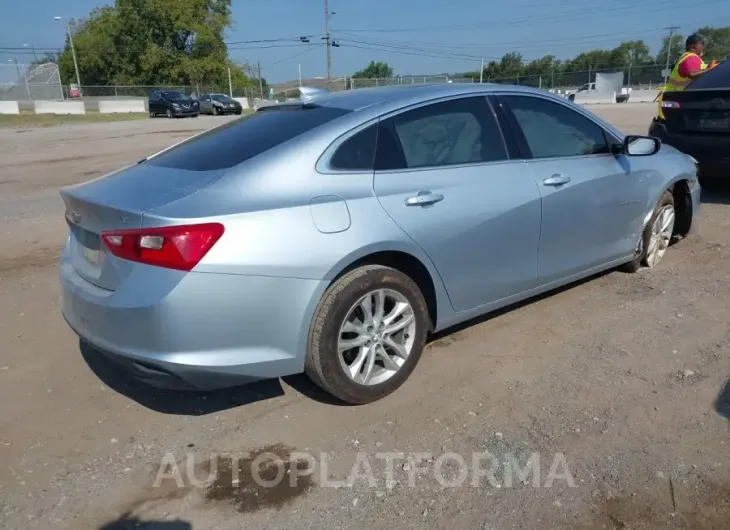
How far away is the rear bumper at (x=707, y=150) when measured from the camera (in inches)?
265

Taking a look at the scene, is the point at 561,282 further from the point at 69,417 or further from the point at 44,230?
the point at 44,230

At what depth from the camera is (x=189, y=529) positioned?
2414 millimetres

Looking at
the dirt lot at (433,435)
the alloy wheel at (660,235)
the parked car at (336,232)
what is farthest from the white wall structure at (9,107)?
the alloy wheel at (660,235)

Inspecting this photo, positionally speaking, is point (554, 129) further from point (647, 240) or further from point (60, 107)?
point (60, 107)

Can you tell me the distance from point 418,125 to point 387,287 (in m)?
0.97

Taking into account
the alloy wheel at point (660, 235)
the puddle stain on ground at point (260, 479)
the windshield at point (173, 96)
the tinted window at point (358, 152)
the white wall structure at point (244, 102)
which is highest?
the tinted window at point (358, 152)

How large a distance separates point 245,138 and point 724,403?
2.90m

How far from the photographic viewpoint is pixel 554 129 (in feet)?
13.5

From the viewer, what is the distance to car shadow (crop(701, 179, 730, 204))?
7.70 metres

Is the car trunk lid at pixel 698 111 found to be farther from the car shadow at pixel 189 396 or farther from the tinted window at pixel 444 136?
the car shadow at pixel 189 396

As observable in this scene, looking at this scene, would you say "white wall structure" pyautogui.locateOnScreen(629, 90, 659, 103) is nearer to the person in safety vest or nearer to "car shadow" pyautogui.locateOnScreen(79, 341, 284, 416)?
the person in safety vest

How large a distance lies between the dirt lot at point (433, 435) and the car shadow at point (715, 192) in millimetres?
3778

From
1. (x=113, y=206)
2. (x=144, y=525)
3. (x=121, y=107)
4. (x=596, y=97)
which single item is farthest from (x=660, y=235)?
(x=121, y=107)

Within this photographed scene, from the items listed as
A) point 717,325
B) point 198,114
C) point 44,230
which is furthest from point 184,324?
point 198,114
